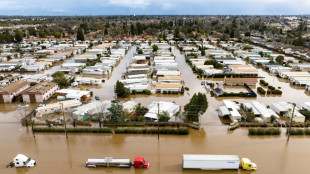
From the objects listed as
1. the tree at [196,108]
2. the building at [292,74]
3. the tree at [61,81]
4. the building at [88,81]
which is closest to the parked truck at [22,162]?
the tree at [196,108]

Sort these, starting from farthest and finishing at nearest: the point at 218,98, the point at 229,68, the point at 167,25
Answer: the point at 167,25 → the point at 229,68 → the point at 218,98

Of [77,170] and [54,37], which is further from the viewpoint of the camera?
[54,37]

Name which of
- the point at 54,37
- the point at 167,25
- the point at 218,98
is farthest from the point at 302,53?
the point at 54,37

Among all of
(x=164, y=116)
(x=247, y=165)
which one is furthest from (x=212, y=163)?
(x=164, y=116)

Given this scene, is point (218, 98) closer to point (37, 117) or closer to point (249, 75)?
point (249, 75)

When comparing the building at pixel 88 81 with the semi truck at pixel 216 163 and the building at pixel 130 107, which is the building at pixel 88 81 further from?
the semi truck at pixel 216 163

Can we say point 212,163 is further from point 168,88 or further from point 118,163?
point 168,88

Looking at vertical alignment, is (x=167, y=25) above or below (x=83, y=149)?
above

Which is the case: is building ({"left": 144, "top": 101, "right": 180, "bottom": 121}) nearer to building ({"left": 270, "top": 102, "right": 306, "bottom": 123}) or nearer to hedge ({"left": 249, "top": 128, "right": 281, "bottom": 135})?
hedge ({"left": 249, "top": 128, "right": 281, "bottom": 135})
